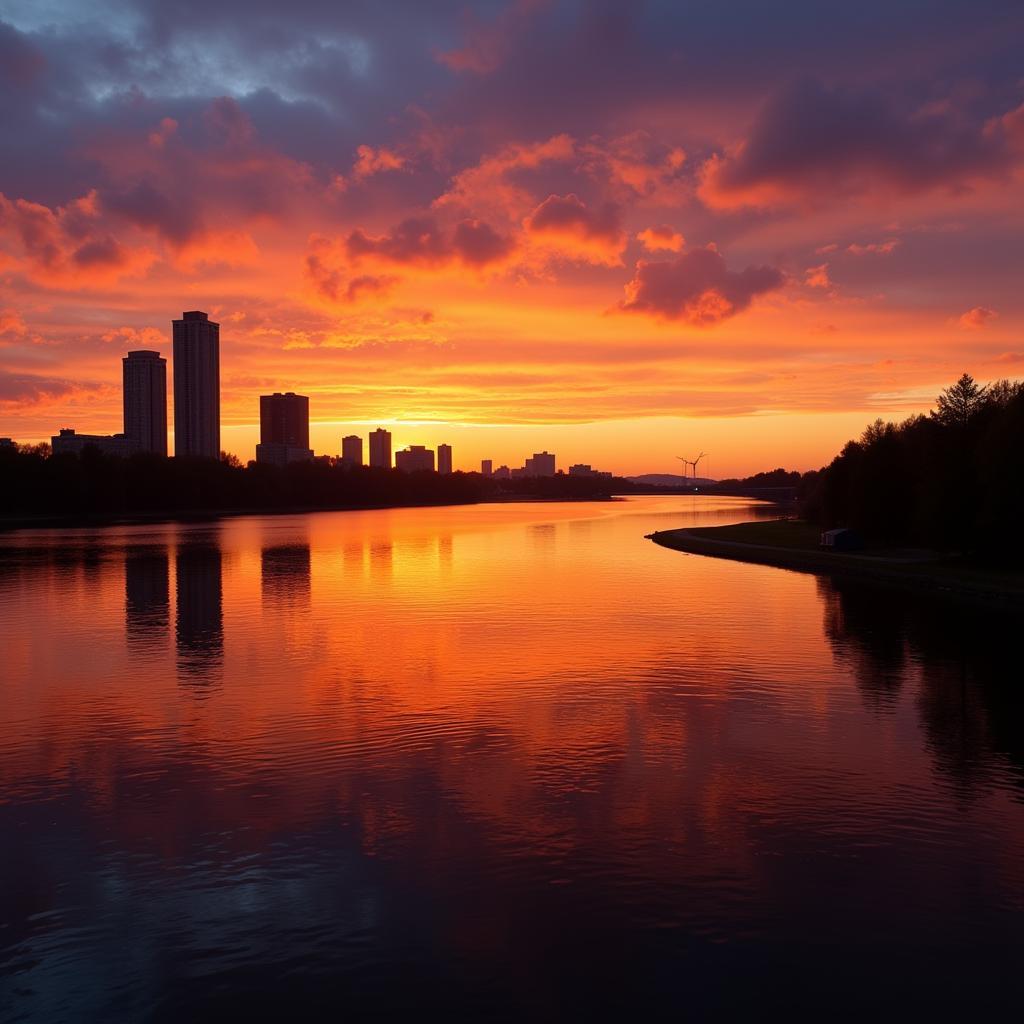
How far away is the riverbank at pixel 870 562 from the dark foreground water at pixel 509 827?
17.8 metres

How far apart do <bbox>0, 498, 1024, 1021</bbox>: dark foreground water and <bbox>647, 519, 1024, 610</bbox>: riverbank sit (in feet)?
58.6

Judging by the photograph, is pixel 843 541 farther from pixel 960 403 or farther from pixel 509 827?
pixel 509 827

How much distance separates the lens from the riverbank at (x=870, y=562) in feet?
170

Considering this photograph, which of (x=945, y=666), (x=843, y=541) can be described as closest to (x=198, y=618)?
(x=945, y=666)

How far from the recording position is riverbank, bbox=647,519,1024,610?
51844 mm

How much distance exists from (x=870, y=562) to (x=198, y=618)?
47.8m

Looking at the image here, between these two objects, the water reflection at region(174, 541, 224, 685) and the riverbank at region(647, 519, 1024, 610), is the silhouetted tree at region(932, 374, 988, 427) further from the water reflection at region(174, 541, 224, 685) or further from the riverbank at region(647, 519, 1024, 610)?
the water reflection at region(174, 541, 224, 685)

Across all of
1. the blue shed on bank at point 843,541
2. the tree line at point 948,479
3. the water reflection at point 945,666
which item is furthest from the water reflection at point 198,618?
the blue shed on bank at point 843,541

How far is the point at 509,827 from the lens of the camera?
52.6 feet

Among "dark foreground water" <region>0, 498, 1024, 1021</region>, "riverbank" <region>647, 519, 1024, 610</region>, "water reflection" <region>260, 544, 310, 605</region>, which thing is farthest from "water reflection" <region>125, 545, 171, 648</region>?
"riverbank" <region>647, 519, 1024, 610</region>

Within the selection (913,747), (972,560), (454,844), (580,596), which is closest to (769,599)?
(580,596)

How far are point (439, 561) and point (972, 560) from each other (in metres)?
39.6

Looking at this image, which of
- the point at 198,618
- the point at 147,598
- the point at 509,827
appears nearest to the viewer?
the point at 509,827

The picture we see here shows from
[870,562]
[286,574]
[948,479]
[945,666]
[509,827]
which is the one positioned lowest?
[945,666]
